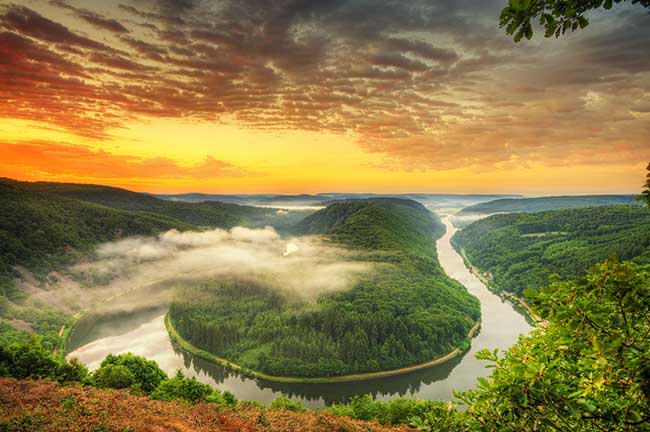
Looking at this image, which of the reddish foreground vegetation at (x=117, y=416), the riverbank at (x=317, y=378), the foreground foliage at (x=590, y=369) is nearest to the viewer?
the foreground foliage at (x=590, y=369)

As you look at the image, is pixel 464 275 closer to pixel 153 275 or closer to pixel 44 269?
pixel 153 275

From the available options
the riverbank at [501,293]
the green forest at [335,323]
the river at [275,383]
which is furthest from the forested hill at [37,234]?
the riverbank at [501,293]

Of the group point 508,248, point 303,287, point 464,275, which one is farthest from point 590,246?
point 303,287

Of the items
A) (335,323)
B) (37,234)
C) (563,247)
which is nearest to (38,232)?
(37,234)

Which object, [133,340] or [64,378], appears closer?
[64,378]

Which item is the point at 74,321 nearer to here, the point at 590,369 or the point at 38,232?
the point at 38,232

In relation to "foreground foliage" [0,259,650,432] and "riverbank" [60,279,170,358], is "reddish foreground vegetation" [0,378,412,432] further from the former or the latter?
"riverbank" [60,279,170,358]

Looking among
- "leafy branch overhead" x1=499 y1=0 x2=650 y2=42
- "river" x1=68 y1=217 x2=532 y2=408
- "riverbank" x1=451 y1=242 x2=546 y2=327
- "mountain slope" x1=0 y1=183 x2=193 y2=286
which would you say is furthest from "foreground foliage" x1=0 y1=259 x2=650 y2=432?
"mountain slope" x1=0 y1=183 x2=193 y2=286

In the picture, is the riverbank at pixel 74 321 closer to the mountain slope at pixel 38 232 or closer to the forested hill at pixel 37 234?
the forested hill at pixel 37 234
